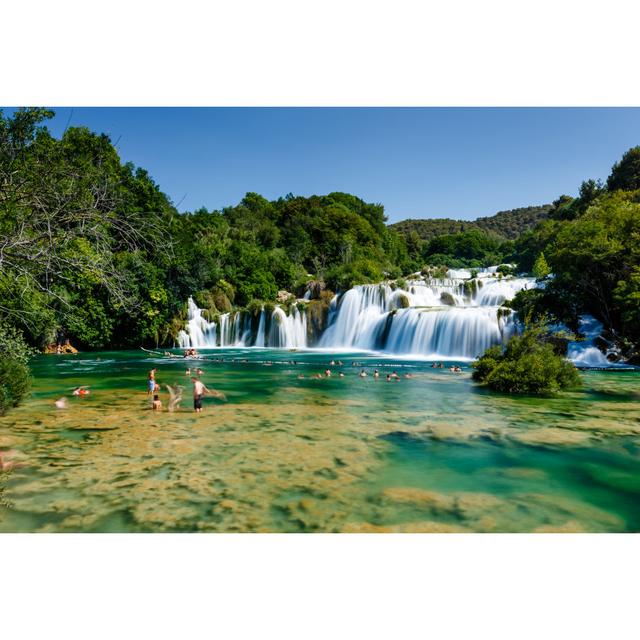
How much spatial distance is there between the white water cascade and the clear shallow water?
39.1 ft

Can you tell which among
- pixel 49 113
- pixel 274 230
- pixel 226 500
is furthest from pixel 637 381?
pixel 274 230

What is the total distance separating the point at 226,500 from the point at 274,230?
2131 inches

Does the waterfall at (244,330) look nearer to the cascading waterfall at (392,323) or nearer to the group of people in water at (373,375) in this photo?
the cascading waterfall at (392,323)

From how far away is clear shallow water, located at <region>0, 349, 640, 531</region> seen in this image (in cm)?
525

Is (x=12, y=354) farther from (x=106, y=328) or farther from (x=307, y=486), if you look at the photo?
(x=106, y=328)

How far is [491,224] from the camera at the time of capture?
445ft

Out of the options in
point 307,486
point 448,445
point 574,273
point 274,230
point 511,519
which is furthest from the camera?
point 274,230

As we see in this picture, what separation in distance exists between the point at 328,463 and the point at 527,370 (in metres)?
9.21

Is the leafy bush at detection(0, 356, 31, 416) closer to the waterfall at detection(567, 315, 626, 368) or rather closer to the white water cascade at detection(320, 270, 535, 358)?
the white water cascade at detection(320, 270, 535, 358)

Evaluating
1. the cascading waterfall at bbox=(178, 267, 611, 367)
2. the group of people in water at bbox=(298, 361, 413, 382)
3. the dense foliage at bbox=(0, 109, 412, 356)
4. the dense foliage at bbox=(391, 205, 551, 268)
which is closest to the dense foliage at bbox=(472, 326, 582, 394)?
the group of people in water at bbox=(298, 361, 413, 382)

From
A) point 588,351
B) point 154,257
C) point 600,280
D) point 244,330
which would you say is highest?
point 600,280

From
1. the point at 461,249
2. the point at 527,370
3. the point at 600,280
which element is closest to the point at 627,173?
the point at 600,280

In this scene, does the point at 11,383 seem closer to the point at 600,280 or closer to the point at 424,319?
the point at 424,319
